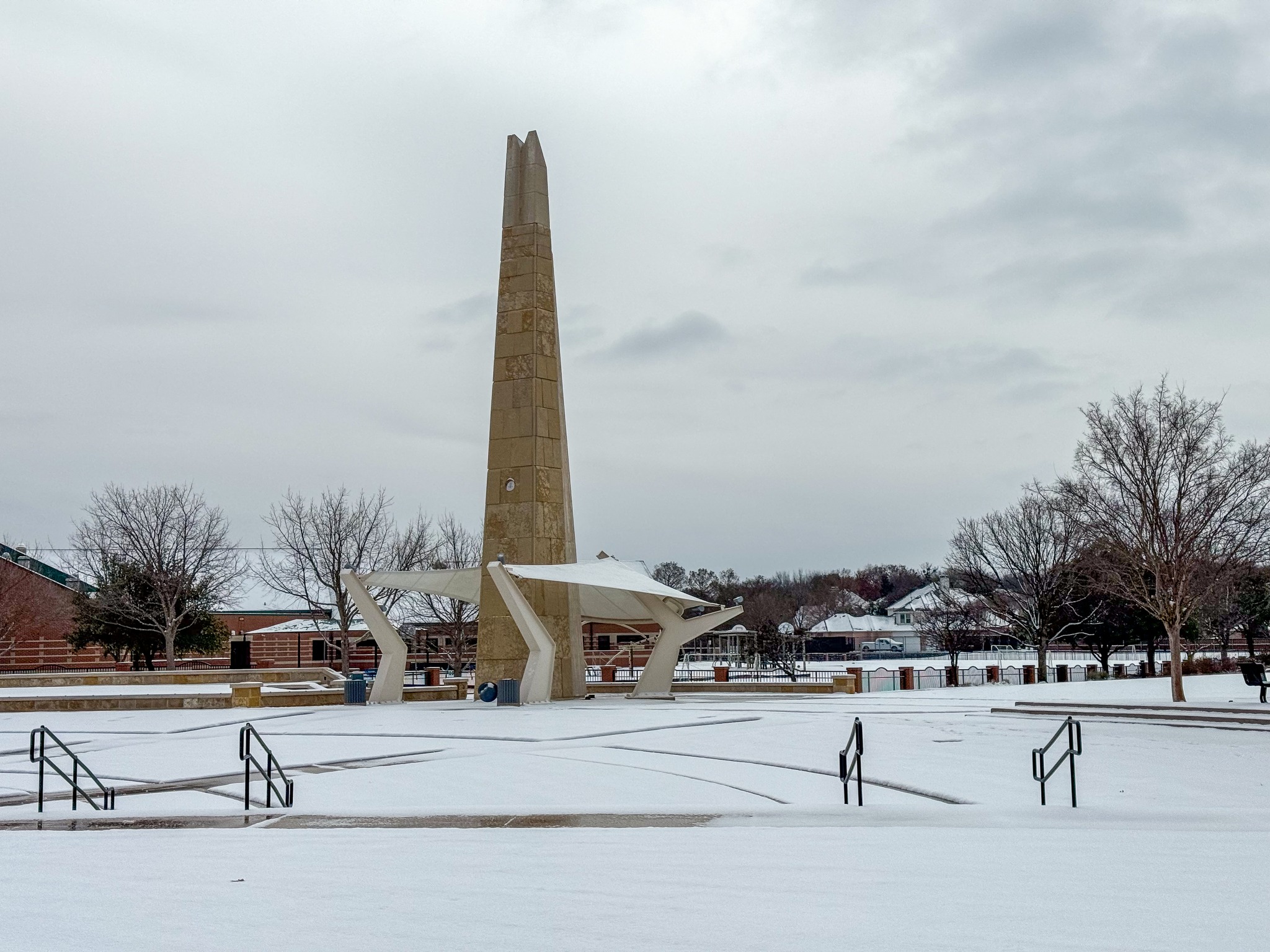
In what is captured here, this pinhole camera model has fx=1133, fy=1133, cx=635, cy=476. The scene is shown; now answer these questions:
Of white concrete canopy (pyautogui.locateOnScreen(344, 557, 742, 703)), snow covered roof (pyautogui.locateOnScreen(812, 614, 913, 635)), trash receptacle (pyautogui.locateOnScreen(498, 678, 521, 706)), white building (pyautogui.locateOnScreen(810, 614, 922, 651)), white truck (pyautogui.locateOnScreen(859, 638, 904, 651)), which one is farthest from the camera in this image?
snow covered roof (pyautogui.locateOnScreen(812, 614, 913, 635))

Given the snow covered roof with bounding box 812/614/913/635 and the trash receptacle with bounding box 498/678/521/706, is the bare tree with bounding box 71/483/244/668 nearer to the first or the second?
the trash receptacle with bounding box 498/678/521/706

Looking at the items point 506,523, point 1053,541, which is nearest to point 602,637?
point 1053,541

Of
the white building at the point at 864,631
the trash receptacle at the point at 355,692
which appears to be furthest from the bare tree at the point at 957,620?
the white building at the point at 864,631

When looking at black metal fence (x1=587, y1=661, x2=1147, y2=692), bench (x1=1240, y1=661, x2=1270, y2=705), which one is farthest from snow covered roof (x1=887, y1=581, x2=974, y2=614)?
bench (x1=1240, y1=661, x2=1270, y2=705)

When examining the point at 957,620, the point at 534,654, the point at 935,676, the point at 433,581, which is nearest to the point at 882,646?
the point at 957,620

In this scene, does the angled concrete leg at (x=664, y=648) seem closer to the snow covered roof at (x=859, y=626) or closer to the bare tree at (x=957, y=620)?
the bare tree at (x=957, y=620)

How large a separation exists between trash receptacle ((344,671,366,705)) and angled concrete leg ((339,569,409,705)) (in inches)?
12.4

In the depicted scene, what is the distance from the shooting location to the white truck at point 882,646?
92.8m

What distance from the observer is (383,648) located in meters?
29.8

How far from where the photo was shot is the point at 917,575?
145250mm

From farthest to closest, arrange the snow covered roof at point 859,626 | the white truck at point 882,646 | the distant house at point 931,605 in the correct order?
1. the snow covered roof at point 859,626
2. the white truck at point 882,646
3. the distant house at point 931,605

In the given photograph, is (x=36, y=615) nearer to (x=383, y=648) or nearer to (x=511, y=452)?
(x=383, y=648)

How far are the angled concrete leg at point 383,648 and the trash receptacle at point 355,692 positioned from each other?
32 centimetres

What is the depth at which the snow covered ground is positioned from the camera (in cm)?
665
